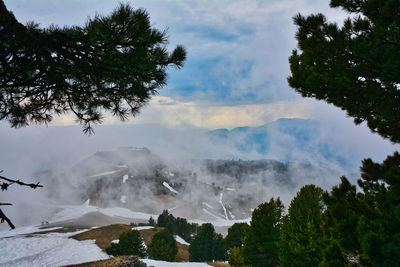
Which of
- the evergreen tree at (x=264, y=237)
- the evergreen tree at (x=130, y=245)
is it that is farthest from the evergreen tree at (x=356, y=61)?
the evergreen tree at (x=130, y=245)

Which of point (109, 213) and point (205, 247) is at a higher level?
point (205, 247)

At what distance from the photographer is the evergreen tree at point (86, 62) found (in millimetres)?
4645

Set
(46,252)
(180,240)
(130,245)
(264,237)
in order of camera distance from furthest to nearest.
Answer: (180,240), (46,252), (130,245), (264,237)

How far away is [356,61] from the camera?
5422mm

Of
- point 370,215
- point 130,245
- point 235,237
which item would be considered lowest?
point 130,245

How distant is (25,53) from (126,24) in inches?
97.3

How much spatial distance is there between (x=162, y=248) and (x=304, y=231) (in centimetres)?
3661

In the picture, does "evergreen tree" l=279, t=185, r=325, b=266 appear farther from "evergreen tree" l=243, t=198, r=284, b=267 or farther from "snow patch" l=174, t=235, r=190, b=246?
"snow patch" l=174, t=235, r=190, b=246

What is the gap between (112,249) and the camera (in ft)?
158

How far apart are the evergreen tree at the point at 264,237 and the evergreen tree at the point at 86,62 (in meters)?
25.4

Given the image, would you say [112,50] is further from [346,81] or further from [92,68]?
[346,81]

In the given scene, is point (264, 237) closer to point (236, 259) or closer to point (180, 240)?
point (236, 259)

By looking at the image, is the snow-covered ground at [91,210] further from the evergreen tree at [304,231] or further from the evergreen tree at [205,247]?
the evergreen tree at [304,231]

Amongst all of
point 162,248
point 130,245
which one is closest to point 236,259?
point 162,248
